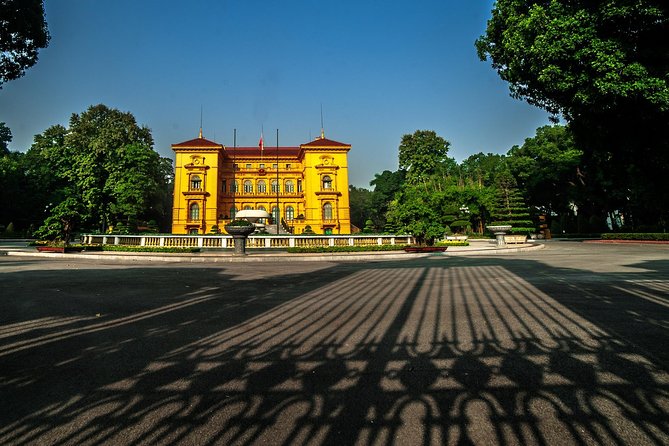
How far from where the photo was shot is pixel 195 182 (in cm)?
5034

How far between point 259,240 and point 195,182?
31318mm

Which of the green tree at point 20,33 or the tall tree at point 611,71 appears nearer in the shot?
the tall tree at point 611,71

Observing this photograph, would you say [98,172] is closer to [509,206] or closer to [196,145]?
[196,145]

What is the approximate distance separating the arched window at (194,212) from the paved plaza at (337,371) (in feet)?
150

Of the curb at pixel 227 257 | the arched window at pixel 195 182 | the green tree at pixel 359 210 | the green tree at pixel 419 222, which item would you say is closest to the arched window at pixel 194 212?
the arched window at pixel 195 182

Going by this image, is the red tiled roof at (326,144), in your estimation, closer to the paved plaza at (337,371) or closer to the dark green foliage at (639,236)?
the dark green foliage at (639,236)

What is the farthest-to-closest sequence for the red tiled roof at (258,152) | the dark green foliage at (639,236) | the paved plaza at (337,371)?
the red tiled roof at (258,152)
the dark green foliage at (639,236)
the paved plaza at (337,371)

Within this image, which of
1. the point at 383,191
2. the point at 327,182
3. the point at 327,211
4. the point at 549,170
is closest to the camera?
the point at 549,170

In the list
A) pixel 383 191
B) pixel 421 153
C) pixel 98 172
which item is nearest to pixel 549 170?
pixel 421 153

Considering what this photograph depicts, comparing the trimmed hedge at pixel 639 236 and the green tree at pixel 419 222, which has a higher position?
the green tree at pixel 419 222

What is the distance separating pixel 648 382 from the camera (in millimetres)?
2699

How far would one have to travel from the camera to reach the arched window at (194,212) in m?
49.5

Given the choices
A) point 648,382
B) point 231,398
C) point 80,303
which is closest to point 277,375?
point 231,398

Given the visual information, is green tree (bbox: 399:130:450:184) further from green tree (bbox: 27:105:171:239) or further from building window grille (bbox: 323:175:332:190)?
green tree (bbox: 27:105:171:239)
